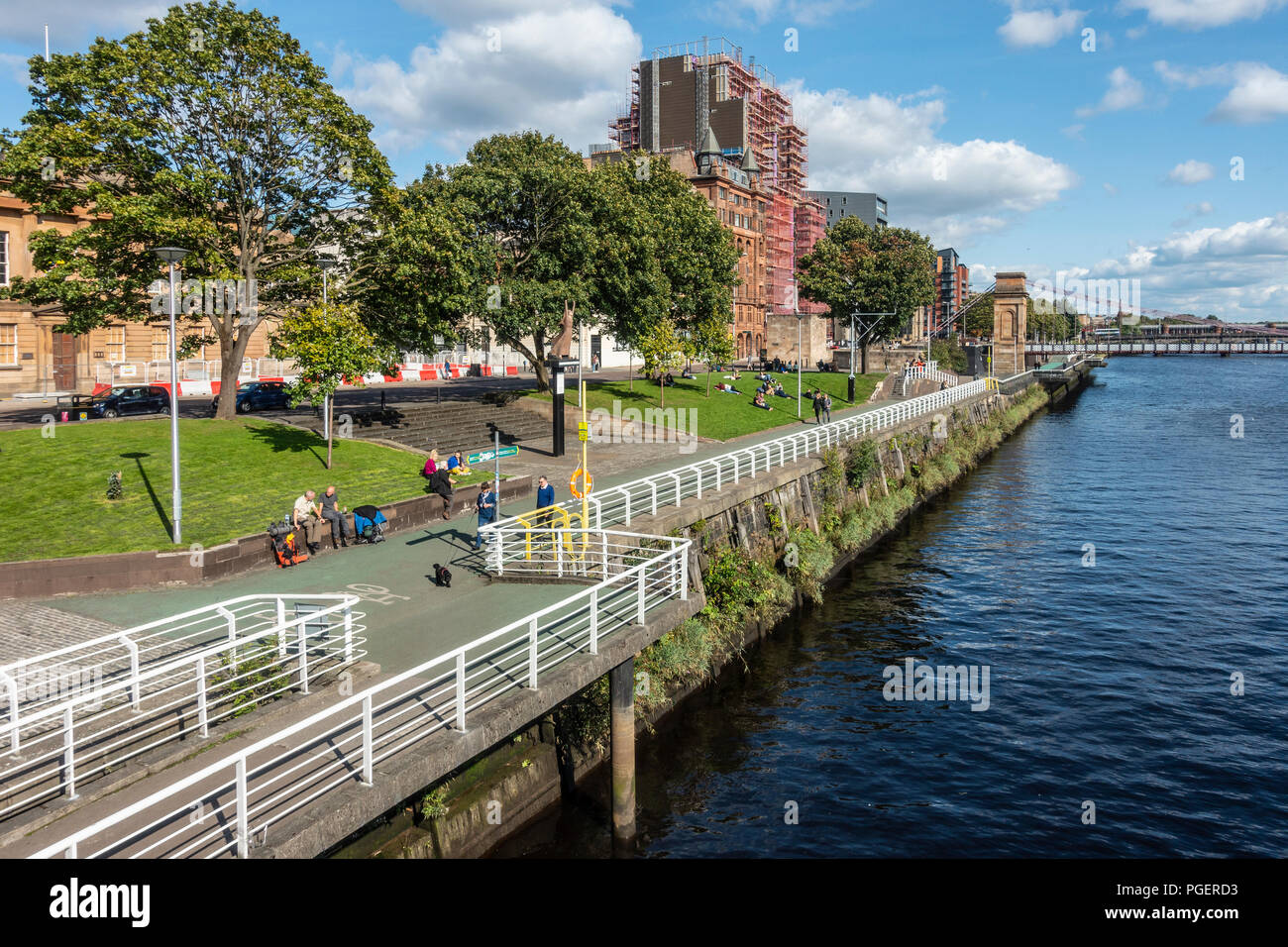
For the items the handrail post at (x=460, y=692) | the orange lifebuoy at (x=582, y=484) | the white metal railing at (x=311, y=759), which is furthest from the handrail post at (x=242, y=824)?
the orange lifebuoy at (x=582, y=484)

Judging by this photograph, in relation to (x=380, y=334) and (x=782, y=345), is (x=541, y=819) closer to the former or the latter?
(x=380, y=334)

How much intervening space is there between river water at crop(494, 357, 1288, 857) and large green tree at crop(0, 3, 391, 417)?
69.5 ft

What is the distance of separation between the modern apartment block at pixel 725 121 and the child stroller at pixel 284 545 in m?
97.8

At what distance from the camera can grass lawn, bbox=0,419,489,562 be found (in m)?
20.6

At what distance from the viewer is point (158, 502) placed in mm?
22984

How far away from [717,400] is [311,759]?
159ft

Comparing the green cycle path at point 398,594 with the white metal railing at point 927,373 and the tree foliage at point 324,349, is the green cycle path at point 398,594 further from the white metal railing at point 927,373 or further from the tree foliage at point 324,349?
the white metal railing at point 927,373

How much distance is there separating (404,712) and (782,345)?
9394 centimetres

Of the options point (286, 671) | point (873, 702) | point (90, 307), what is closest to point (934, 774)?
point (873, 702)

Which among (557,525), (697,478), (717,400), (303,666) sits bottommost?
(303,666)

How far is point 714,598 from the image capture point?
73.3ft

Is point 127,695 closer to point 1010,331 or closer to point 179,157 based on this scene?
point 179,157

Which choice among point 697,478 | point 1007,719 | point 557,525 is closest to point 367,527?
point 557,525

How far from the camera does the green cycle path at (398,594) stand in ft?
49.1
